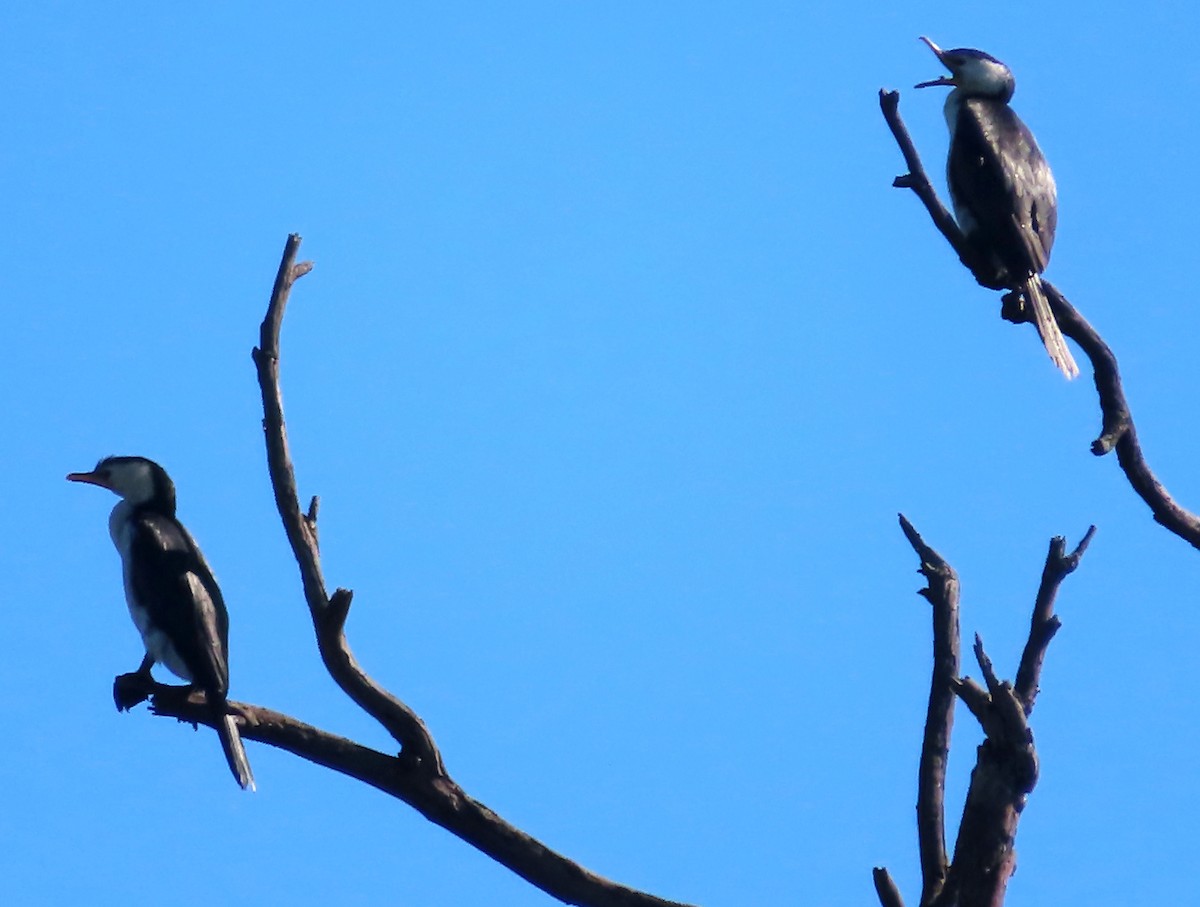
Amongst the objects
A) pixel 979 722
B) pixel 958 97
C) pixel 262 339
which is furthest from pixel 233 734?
pixel 958 97

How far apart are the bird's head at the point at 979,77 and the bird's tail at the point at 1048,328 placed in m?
1.40

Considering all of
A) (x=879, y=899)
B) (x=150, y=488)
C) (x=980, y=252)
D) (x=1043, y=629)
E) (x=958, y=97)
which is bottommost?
(x=879, y=899)

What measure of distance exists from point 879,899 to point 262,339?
2.44 metres

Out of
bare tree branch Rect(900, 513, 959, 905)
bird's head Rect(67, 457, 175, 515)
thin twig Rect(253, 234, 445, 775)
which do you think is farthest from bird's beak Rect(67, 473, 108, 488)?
bare tree branch Rect(900, 513, 959, 905)

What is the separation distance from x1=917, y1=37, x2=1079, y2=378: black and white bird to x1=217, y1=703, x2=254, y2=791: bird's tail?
314cm

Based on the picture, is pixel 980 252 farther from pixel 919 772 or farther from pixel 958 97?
pixel 919 772

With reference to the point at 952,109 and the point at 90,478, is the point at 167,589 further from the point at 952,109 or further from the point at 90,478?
the point at 952,109

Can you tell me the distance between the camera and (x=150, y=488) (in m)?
6.72

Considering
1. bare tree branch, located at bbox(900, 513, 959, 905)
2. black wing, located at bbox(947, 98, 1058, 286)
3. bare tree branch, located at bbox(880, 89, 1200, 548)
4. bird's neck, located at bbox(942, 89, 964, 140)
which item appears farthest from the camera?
bird's neck, located at bbox(942, 89, 964, 140)

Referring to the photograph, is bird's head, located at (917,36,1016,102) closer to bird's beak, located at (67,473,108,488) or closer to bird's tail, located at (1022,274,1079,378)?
bird's tail, located at (1022,274,1079,378)

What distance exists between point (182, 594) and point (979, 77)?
4.09 meters

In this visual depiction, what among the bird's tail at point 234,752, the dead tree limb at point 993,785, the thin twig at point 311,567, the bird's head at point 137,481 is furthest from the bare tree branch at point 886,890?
the bird's head at point 137,481

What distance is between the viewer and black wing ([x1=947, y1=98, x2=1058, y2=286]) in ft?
20.7

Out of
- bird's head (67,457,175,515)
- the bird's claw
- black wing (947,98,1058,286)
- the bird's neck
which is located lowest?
the bird's claw
